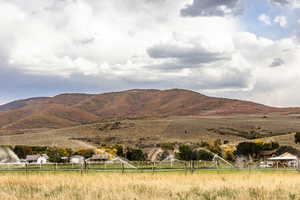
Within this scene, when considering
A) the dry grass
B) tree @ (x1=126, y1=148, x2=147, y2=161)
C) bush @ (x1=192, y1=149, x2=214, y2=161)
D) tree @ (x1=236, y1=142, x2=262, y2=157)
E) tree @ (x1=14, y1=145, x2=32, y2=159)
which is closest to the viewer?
the dry grass

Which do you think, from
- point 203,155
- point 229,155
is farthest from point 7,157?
point 229,155

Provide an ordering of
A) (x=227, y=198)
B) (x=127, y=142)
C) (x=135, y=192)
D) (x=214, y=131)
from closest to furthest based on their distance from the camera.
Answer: (x=227, y=198), (x=135, y=192), (x=127, y=142), (x=214, y=131)

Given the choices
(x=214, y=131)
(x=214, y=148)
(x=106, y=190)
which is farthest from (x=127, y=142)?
(x=106, y=190)

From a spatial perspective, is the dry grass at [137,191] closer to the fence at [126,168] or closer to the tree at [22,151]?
the fence at [126,168]

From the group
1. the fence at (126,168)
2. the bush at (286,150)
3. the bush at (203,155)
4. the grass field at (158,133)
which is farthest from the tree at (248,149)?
the grass field at (158,133)

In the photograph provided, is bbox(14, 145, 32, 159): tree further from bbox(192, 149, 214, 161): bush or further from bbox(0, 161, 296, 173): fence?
bbox(192, 149, 214, 161): bush

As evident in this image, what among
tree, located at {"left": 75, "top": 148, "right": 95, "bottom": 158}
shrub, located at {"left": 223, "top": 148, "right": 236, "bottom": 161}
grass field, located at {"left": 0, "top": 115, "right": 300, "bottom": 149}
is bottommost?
shrub, located at {"left": 223, "top": 148, "right": 236, "bottom": 161}

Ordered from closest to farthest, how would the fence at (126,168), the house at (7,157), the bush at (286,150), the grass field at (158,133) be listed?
1. the fence at (126,168)
2. the house at (7,157)
3. the bush at (286,150)
4. the grass field at (158,133)

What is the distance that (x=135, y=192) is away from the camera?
54.1ft

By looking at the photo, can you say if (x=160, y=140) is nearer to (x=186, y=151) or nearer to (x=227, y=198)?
(x=186, y=151)

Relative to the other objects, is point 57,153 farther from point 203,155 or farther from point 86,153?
point 203,155

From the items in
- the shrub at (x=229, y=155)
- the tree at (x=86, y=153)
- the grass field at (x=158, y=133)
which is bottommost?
the shrub at (x=229, y=155)

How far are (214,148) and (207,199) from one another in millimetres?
66189

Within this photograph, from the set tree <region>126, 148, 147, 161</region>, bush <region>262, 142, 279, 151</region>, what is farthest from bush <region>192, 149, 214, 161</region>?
bush <region>262, 142, 279, 151</region>
